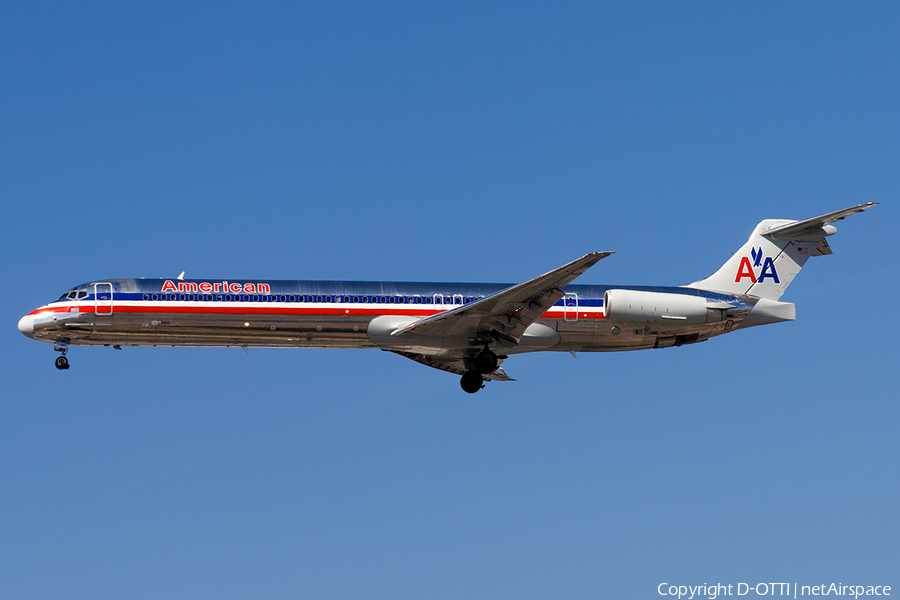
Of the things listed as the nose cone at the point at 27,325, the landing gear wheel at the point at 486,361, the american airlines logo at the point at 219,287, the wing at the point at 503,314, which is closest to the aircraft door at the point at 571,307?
the wing at the point at 503,314

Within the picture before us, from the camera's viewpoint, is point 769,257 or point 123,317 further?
point 769,257

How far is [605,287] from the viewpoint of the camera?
35.5 meters

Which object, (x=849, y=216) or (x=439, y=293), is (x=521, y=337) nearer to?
(x=439, y=293)

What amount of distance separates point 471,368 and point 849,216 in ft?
42.0

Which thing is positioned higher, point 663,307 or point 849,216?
point 849,216

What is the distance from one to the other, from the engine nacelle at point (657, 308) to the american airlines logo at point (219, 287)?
10349 millimetres

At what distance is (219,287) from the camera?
33.4 meters


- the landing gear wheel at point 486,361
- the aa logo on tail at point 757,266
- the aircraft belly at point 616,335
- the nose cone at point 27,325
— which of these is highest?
the aa logo on tail at point 757,266

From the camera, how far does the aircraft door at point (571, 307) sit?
34625mm

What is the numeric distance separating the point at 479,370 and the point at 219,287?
840cm

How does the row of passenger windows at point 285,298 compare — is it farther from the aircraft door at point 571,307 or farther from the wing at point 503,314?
the aircraft door at point 571,307

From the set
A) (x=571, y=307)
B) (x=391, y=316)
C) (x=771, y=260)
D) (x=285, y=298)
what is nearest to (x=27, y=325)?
(x=285, y=298)

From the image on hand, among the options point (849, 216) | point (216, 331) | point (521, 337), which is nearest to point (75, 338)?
point (216, 331)

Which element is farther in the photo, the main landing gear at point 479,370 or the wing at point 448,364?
the wing at point 448,364
